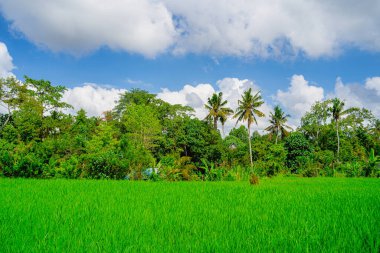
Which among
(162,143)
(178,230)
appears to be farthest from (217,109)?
(178,230)

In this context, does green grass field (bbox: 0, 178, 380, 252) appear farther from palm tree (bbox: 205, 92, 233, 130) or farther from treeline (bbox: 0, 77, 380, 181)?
palm tree (bbox: 205, 92, 233, 130)

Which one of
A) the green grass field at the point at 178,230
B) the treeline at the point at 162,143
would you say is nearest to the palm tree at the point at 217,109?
the treeline at the point at 162,143

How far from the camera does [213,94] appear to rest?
131 feet

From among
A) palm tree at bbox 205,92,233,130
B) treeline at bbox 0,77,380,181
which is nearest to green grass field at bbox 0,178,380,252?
treeline at bbox 0,77,380,181

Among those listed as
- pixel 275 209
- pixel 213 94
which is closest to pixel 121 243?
pixel 275 209

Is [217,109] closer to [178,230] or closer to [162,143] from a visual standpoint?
[162,143]

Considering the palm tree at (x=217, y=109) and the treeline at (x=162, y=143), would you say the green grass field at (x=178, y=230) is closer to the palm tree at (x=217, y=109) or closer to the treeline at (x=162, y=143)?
the treeline at (x=162, y=143)

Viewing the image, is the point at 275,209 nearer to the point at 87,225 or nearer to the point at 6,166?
the point at 87,225

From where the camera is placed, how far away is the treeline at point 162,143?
488 inches

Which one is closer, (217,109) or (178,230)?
(178,230)

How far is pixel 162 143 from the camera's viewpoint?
104 ft

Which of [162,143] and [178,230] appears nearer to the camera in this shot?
[178,230]

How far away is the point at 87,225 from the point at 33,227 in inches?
22.9

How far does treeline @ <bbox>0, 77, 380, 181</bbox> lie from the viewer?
1240 cm
